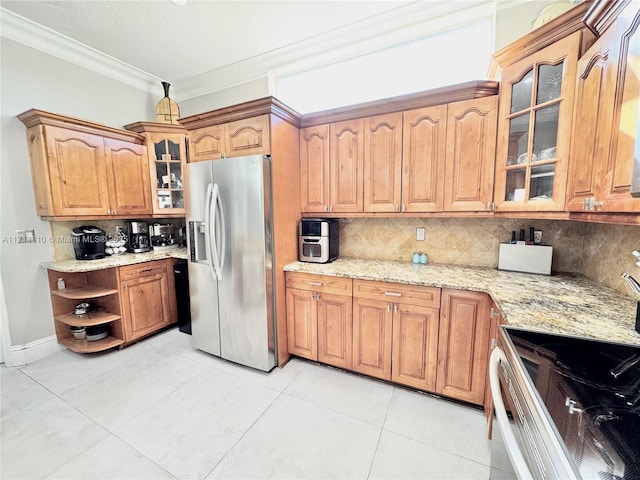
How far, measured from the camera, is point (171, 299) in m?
3.21

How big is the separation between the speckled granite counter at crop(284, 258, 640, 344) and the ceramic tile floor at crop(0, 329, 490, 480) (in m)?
0.94

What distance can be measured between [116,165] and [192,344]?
2.19 meters

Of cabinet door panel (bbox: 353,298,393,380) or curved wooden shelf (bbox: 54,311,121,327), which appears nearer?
cabinet door panel (bbox: 353,298,393,380)

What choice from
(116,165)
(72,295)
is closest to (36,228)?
(72,295)

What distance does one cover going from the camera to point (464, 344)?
71.8 inches

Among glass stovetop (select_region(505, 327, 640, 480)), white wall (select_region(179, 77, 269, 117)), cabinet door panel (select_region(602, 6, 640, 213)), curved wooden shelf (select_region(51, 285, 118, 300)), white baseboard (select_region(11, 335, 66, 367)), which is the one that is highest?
white wall (select_region(179, 77, 269, 117))

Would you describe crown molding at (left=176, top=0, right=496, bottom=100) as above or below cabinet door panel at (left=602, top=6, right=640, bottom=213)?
above

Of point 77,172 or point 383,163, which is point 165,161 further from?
point 383,163

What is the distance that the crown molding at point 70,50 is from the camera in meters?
2.33

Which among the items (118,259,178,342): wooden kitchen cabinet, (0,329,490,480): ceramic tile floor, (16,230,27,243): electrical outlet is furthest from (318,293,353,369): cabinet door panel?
(16,230,27,243): electrical outlet

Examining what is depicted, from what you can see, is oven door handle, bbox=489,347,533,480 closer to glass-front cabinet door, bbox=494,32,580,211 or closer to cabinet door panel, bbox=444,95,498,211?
glass-front cabinet door, bbox=494,32,580,211

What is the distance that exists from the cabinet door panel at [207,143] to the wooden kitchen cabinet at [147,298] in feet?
4.53

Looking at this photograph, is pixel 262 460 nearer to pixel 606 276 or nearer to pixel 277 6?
pixel 606 276

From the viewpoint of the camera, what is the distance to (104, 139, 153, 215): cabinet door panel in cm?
289
